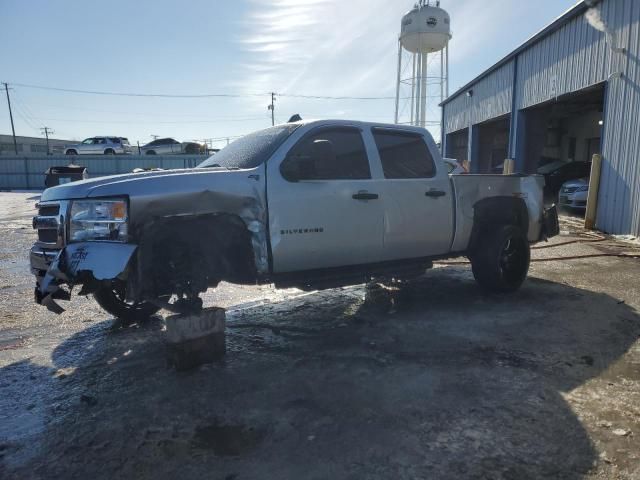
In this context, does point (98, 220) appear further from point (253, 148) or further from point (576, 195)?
point (576, 195)

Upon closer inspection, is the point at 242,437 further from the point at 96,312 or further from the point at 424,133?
the point at 424,133

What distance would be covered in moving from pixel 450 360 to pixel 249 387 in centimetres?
162

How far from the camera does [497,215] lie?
18.4 feet

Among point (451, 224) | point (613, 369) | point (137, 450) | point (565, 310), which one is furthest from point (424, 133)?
point (137, 450)

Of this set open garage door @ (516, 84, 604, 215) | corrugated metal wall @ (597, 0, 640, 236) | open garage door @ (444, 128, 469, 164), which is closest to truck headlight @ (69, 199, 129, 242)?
corrugated metal wall @ (597, 0, 640, 236)

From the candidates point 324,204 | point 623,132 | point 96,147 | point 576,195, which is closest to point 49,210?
point 324,204

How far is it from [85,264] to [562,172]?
1787 cm

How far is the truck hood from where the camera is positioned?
3.25 m

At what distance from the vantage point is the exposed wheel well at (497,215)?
17.8 feet

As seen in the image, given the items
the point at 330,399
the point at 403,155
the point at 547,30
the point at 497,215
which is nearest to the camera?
the point at 330,399

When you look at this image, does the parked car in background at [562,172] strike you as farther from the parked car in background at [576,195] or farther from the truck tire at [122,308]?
the truck tire at [122,308]

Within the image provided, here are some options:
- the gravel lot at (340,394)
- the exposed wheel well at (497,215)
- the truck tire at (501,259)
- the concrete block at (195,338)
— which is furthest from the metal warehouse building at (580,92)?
the concrete block at (195,338)

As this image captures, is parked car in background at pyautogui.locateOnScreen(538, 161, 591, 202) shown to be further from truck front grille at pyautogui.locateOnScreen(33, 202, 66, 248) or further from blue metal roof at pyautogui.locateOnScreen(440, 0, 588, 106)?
truck front grille at pyautogui.locateOnScreen(33, 202, 66, 248)

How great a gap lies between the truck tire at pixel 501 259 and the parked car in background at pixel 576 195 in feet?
29.4
